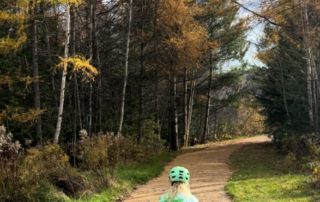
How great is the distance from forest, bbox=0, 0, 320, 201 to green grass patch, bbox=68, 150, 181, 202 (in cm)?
10

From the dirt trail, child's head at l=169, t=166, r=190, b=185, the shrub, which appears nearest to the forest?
the shrub

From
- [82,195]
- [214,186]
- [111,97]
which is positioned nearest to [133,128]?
[111,97]

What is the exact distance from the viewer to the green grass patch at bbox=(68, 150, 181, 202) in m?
6.65

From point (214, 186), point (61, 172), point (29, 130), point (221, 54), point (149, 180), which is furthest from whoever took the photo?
point (221, 54)

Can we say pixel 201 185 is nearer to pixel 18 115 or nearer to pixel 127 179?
pixel 127 179

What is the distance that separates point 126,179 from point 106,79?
26.4 ft

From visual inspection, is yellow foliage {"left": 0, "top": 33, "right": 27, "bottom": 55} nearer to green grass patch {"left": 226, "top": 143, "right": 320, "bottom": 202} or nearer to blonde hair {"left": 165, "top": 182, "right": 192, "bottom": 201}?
green grass patch {"left": 226, "top": 143, "right": 320, "bottom": 202}

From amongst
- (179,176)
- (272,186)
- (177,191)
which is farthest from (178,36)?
(177,191)

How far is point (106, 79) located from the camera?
51.3ft

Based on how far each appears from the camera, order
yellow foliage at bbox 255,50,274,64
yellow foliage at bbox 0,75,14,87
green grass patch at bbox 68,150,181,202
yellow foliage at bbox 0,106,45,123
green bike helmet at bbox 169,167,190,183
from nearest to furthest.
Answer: green bike helmet at bbox 169,167,190,183 → green grass patch at bbox 68,150,181,202 → yellow foliage at bbox 0,106,45,123 → yellow foliage at bbox 0,75,14,87 → yellow foliage at bbox 255,50,274,64

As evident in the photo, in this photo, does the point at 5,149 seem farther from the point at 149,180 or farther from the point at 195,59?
the point at 195,59

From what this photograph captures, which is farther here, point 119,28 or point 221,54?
point 221,54

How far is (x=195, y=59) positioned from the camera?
1501 cm

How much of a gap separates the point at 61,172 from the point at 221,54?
18.8 meters
